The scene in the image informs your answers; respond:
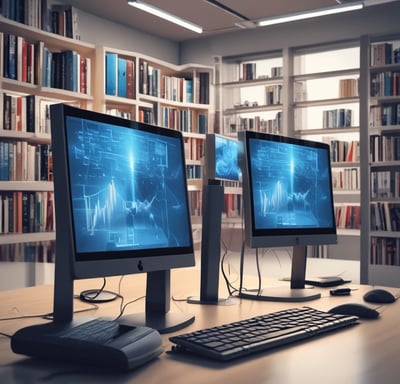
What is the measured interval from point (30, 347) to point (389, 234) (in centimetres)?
456

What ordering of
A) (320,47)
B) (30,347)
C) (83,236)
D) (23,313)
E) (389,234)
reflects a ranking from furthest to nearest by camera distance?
(320,47) → (389,234) → (23,313) → (83,236) → (30,347)

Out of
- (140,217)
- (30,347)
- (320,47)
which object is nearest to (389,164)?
(320,47)

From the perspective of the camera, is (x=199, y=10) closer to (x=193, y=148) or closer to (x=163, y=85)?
(x=163, y=85)

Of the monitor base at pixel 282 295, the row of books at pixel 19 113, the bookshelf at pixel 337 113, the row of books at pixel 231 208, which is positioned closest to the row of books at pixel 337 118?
the bookshelf at pixel 337 113

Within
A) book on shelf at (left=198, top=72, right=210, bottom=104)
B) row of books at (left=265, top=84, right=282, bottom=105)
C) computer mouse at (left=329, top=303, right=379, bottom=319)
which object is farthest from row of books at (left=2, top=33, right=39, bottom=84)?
computer mouse at (left=329, top=303, right=379, bottom=319)

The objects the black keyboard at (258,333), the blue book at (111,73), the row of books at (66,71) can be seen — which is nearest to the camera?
the black keyboard at (258,333)

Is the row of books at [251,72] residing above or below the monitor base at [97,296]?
above

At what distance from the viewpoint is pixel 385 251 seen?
510 centimetres

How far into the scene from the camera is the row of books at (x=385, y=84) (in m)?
5.13

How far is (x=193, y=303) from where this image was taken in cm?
154

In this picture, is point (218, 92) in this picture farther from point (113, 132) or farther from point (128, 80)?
point (113, 132)

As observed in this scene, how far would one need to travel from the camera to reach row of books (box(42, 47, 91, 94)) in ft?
14.4

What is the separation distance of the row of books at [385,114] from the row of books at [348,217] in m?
0.87

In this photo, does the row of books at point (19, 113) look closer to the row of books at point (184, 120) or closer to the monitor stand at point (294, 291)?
the row of books at point (184, 120)
